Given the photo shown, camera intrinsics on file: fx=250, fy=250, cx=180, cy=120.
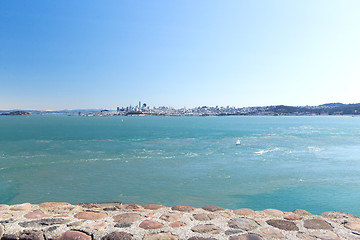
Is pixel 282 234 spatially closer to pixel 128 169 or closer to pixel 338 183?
pixel 338 183

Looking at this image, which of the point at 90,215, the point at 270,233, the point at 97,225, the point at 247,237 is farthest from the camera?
the point at 90,215

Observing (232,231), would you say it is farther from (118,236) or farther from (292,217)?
(118,236)

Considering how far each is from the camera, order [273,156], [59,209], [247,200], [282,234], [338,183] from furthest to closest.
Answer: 1. [273,156]
2. [338,183]
3. [247,200]
4. [59,209]
5. [282,234]

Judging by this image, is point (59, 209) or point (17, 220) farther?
point (59, 209)

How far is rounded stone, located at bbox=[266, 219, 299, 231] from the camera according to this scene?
137 inches

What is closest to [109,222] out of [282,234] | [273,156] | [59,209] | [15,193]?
[59,209]

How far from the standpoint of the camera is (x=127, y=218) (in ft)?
12.2

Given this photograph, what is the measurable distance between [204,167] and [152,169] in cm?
364

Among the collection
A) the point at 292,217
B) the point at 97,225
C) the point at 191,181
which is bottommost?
the point at 191,181

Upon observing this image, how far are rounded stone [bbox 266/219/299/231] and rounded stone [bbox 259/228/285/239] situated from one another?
0.53 ft

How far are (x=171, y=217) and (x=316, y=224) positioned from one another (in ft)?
6.95

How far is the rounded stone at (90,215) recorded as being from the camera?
12.3ft

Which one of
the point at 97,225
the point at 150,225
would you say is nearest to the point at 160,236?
the point at 150,225

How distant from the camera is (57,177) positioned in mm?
14734
